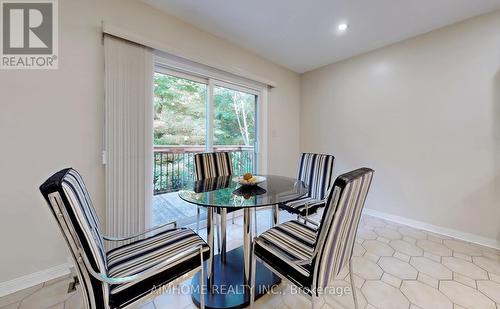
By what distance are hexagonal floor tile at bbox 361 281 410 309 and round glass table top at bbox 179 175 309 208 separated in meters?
0.85

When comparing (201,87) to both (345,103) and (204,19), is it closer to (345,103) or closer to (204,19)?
(204,19)

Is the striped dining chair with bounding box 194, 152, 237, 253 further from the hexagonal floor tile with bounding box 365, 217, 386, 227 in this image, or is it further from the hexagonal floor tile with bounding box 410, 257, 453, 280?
the hexagonal floor tile with bounding box 365, 217, 386, 227

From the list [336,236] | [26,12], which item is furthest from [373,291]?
[26,12]

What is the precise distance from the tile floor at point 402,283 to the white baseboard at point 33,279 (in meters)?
0.05

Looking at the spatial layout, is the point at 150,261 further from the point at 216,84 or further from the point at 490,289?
the point at 490,289

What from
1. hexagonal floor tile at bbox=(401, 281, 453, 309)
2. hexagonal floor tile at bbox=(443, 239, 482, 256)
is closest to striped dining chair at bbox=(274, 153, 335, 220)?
hexagonal floor tile at bbox=(401, 281, 453, 309)

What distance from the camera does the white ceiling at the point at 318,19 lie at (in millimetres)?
1951

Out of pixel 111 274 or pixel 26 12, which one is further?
pixel 26 12

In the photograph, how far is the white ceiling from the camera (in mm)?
1951

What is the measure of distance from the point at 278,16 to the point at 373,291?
2692 mm

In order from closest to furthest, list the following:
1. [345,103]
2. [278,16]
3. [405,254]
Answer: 1. [405,254]
2. [278,16]
3. [345,103]

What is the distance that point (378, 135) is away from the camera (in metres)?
2.88

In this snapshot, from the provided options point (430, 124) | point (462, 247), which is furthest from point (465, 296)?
point (430, 124)

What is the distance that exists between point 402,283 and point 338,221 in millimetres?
1227
